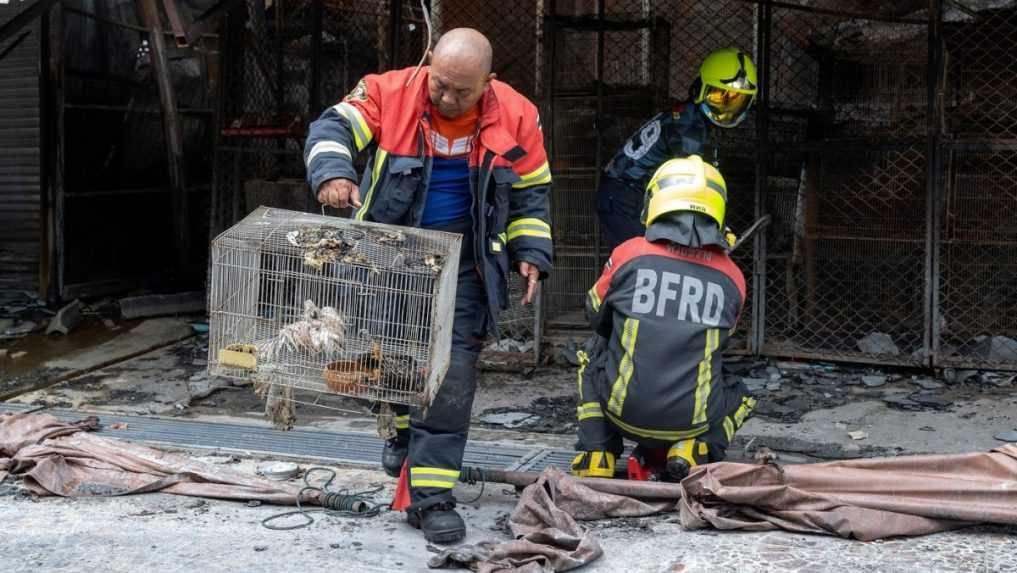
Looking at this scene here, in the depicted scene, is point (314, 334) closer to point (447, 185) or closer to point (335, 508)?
point (447, 185)

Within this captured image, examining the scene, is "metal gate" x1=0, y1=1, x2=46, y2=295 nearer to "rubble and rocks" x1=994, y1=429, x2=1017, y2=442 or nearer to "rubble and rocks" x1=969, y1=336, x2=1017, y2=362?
"rubble and rocks" x1=969, y1=336, x2=1017, y2=362

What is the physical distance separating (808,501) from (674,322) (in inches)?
34.4

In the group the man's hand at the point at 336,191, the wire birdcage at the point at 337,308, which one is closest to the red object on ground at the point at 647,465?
the wire birdcage at the point at 337,308

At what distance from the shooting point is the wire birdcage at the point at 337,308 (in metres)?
3.99

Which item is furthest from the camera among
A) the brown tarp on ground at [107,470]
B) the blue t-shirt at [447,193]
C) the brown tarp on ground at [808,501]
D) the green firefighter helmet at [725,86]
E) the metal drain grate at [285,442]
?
the green firefighter helmet at [725,86]

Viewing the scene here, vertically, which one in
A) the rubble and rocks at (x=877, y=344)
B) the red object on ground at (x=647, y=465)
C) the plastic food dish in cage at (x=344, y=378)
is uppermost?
the plastic food dish in cage at (x=344, y=378)

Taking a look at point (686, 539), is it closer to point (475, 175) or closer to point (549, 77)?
point (475, 175)

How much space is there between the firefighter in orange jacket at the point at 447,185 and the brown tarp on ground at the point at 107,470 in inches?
29.2

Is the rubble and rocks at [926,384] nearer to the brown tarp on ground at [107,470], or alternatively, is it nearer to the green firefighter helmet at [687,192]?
the green firefighter helmet at [687,192]

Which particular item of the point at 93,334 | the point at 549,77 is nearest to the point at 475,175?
the point at 549,77

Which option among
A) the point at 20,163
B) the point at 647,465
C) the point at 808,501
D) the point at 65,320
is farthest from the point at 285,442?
the point at 20,163

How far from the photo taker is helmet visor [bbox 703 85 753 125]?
6.50 meters

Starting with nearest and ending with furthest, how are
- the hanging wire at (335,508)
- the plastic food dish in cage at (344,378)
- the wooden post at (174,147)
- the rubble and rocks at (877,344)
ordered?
1. the plastic food dish in cage at (344,378)
2. the hanging wire at (335,508)
3. the rubble and rocks at (877,344)
4. the wooden post at (174,147)

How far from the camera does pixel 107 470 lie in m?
5.11
